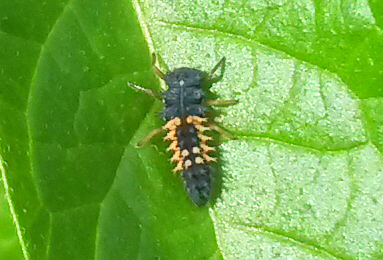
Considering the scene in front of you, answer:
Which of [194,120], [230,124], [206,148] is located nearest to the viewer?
[230,124]

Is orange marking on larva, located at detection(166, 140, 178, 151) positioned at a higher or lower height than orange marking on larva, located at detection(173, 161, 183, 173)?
higher

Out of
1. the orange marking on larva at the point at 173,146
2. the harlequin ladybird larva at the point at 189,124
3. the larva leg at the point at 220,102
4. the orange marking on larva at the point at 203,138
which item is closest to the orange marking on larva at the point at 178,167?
the harlequin ladybird larva at the point at 189,124

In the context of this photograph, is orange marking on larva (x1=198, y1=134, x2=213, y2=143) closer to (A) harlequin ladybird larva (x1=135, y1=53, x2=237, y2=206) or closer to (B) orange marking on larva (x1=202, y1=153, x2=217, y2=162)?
(A) harlequin ladybird larva (x1=135, y1=53, x2=237, y2=206)

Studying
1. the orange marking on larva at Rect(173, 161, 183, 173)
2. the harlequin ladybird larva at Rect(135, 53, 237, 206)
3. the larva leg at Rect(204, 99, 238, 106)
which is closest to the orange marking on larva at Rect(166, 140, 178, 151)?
the harlequin ladybird larva at Rect(135, 53, 237, 206)

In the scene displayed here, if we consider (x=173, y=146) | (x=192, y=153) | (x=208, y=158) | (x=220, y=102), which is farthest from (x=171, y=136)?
(x=220, y=102)

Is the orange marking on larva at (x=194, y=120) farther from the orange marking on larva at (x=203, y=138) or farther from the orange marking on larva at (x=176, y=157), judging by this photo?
the orange marking on larva at (x=176, y=157)

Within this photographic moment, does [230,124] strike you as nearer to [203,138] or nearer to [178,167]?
[203,138]
